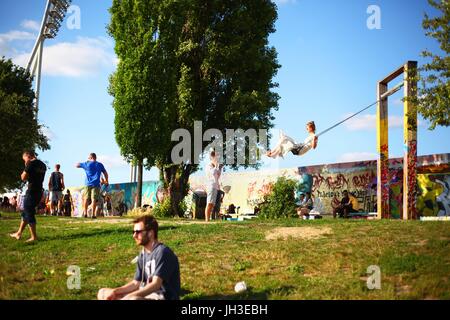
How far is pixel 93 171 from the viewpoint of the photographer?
1703 cm

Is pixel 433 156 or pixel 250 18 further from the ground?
pixel 250 18

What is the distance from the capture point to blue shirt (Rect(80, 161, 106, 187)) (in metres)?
17.0

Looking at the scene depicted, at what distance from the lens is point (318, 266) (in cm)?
895

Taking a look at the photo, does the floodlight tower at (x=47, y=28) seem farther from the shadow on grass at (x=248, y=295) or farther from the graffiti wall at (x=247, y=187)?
the shadow on grass at (x=248, y=295)

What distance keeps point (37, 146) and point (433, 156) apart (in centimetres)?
→ 2924

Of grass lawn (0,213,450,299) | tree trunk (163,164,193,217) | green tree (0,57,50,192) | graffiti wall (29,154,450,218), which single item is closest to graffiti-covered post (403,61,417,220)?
graffiti wall (29,154,450,218)

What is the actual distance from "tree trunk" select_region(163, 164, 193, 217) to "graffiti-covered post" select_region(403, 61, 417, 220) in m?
13.3

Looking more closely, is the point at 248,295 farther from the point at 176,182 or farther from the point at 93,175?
the point at 176,182

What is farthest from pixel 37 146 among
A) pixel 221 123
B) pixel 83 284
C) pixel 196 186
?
pixel 83 284

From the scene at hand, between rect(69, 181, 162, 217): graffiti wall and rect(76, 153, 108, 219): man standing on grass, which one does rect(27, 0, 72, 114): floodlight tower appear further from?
rect(76, 153, 108, 219): man standing on grass

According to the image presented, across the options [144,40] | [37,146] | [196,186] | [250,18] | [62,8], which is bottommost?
[196,186]

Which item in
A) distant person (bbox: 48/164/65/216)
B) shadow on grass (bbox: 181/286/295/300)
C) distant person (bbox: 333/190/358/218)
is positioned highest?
distant person (bbox: 48/164/65/216)
